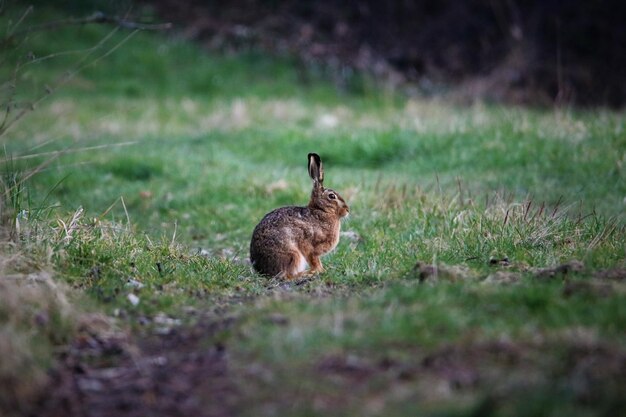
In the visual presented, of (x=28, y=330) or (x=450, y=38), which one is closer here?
(x=28, y=330)

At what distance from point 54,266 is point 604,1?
782 inches

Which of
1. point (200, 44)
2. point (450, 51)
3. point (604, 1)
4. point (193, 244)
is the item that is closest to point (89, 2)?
point (200, 44)

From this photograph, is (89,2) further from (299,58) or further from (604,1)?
(604,1)

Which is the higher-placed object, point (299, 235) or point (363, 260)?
point (299, 235)

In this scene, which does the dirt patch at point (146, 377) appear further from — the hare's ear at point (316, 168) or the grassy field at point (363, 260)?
the hare's ear at point (316, 168)

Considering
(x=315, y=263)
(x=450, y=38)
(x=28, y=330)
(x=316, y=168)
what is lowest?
(x=315, y=263)

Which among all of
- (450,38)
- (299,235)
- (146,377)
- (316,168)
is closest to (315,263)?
(299,235)

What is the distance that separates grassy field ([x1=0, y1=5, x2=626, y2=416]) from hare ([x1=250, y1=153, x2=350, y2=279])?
24cm

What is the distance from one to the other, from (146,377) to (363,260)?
3599 mm

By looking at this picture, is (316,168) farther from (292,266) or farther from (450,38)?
(450,38)

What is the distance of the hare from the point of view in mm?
8344

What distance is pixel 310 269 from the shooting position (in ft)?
28.5

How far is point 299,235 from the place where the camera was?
340 inches

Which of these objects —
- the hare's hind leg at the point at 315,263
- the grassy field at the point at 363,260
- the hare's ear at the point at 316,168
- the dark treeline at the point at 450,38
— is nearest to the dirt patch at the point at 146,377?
the grassy field at the point at 363,260
